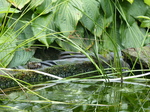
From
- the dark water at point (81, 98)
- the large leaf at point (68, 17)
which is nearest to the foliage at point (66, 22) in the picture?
the large leaf at point (68, 17)

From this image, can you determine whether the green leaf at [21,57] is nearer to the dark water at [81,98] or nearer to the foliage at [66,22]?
the foliage at [66,22]

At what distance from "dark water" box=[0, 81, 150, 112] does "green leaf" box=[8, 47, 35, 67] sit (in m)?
0.84

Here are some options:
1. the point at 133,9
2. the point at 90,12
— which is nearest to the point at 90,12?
the point at 90,12

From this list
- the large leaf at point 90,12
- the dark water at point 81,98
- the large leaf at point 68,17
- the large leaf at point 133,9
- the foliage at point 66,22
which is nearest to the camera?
the dark water at point 81,98

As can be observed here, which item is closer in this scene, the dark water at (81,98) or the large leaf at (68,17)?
the dark water at (81,98)

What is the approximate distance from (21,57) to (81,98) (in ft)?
4.23

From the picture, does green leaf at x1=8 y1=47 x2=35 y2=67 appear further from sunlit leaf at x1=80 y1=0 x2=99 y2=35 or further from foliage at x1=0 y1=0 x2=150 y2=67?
sunlit leaf at x1=80 y1=0 x2=99 y2=35

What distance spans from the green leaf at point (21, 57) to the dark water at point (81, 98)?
837 mm

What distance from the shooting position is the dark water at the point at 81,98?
4.51 feet

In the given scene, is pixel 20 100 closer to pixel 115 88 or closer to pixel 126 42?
pixel 115 88

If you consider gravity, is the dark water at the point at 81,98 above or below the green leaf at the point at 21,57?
above

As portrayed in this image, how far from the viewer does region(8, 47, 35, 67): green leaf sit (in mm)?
2668

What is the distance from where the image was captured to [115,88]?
5.90 ft

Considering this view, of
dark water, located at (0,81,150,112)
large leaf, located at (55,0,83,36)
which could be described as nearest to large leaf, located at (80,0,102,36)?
large leaf, located at (55,0,83,36)
